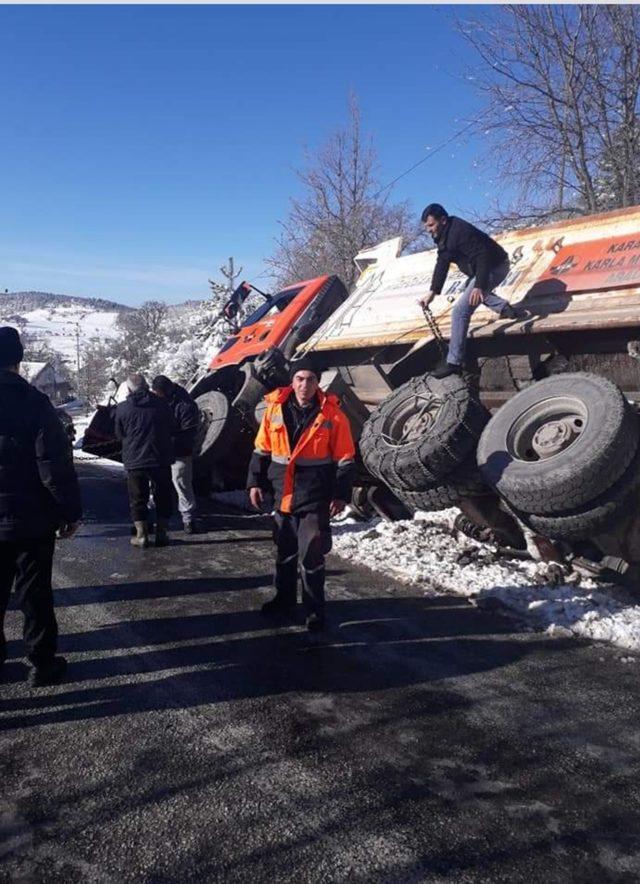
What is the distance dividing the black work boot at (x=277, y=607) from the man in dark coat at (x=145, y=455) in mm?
2502

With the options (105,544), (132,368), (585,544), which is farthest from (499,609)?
(132,368)

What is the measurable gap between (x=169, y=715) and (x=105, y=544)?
4.02m

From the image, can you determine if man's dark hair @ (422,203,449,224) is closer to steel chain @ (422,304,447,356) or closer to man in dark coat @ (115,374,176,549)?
steel chain @ (422,304,447,356)

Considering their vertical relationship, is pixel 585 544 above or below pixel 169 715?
above

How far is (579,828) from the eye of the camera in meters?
2.57

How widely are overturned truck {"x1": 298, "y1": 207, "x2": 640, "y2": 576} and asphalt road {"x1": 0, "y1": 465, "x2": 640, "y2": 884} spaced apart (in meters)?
0.90

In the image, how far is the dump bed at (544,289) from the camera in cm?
551

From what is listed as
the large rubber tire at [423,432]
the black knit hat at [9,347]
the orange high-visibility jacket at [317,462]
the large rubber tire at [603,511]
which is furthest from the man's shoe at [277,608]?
the black knit hat at [9,347]

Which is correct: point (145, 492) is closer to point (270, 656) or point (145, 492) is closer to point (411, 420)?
point (411, 420)

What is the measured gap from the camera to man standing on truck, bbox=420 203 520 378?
19.7ft

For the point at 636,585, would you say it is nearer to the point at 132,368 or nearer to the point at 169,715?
the point at 169,715

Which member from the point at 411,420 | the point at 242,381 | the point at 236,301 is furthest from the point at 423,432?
the point at 236,301

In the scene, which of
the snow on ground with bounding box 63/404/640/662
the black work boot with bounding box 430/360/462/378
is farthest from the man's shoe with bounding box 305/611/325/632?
the black work boot with bounding box 430/360/462/378

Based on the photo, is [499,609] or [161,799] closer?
[161,799]
